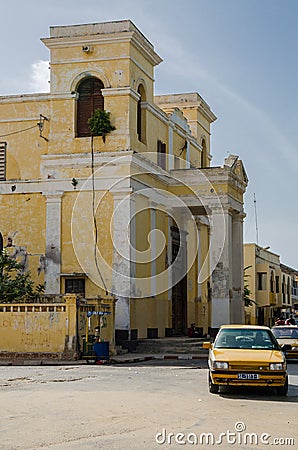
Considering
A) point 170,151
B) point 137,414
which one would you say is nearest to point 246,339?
point 137,414

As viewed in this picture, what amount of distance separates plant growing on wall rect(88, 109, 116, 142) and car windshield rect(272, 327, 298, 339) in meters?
9.59

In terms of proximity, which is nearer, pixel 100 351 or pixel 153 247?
pixel 100 351

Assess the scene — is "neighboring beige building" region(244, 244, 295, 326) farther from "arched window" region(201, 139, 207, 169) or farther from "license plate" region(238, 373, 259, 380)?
"license plate" region(238, 373, 259, 380)

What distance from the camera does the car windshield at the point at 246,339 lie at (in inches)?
599

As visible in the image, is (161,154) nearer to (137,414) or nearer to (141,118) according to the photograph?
(141,118)

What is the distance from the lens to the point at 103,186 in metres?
28.6

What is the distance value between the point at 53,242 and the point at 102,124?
193 inches

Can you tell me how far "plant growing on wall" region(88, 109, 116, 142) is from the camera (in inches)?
1123

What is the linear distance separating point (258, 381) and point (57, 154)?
56.3ft

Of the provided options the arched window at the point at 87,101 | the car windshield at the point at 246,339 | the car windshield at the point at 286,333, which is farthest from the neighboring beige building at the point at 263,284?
the car windshield at the point at 246,339

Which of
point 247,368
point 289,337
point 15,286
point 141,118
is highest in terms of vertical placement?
point 141,118

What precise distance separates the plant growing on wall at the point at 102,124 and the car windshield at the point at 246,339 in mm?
14207

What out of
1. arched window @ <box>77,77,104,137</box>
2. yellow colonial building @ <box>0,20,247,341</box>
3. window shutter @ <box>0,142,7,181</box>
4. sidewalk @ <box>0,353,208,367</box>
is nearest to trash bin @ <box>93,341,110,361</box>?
sidewalk @ <box>0,353,208,367</box>

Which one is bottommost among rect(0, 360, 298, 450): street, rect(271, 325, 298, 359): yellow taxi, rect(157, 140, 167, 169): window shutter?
rect(0, 360, 298, 450): street
